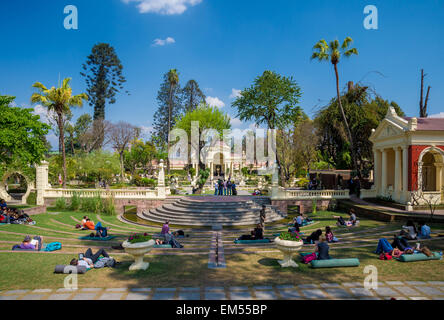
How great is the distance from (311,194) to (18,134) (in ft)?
73.2

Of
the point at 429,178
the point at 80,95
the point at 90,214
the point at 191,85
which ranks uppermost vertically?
the point at 191,85

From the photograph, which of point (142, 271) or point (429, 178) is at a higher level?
point (429, 178)

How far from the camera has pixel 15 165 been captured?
21125 millimetres

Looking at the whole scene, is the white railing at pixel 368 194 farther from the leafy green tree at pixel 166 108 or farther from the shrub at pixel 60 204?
the leafy green tree at pixel 166 108

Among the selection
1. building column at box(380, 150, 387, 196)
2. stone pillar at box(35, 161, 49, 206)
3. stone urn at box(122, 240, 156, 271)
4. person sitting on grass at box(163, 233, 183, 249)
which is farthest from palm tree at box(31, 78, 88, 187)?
building column at box(380, 150, 387, 196)

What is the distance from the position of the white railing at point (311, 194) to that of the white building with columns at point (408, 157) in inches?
116

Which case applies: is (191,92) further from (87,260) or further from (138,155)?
(87,260)

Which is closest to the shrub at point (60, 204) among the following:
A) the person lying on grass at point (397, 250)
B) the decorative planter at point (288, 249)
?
the decorative planter at point (288, 249)

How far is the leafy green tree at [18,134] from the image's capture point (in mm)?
17312

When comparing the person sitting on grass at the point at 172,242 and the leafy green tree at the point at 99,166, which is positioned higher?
the leafy green tree at the point at 99,166

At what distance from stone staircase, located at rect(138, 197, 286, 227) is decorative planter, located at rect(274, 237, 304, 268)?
9.75 metres

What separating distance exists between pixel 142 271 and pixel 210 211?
1193 centimetres
